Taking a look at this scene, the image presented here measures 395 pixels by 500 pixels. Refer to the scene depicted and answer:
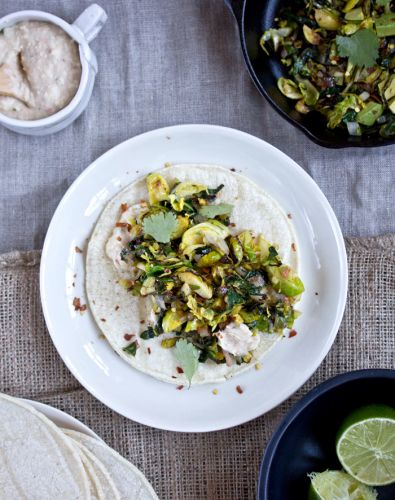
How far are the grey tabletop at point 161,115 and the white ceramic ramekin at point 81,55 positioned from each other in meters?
0.10

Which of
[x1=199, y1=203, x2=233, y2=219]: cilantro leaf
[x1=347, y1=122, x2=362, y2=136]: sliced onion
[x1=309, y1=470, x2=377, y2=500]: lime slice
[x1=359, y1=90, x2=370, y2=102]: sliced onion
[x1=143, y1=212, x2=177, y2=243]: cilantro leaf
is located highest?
[x1=359, y1=90, x2=370, y2=102]: sliced onion

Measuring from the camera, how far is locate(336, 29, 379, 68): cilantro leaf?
2.39 meters

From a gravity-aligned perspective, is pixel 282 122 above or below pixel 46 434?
above

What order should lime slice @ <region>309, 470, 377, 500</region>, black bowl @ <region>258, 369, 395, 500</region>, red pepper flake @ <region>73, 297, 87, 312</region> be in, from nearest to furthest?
black bowl @ <region>258, 369, 395, 500</region>
lime slice @ <region>309, 470, 377, 500</region>
red pepper flake @ <region>73, 297, 87, 312</region>

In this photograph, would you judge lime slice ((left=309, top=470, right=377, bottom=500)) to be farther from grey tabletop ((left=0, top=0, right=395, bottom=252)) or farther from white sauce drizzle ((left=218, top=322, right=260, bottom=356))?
grey tabletop ((left=0, top=0, right=395, bottom=252))

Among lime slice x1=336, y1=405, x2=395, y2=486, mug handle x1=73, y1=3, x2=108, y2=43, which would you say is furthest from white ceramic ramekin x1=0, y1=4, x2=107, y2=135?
lime slice x1=336, y1=405, x2=395, y2=486

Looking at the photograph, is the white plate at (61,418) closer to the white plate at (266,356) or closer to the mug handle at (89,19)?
the white plate at (266,356)

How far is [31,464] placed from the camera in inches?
95.4

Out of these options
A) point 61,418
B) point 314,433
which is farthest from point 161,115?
point 314,433

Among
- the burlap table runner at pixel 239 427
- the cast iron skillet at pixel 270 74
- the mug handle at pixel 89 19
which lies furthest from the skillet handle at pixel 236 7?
the burlap table runner at pixel 239 427

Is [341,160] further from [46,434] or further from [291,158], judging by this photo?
[46,434]

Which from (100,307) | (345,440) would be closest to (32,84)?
(100,307)

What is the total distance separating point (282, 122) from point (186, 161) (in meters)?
0.41

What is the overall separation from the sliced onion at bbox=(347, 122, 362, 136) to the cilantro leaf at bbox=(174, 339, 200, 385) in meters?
0.98
